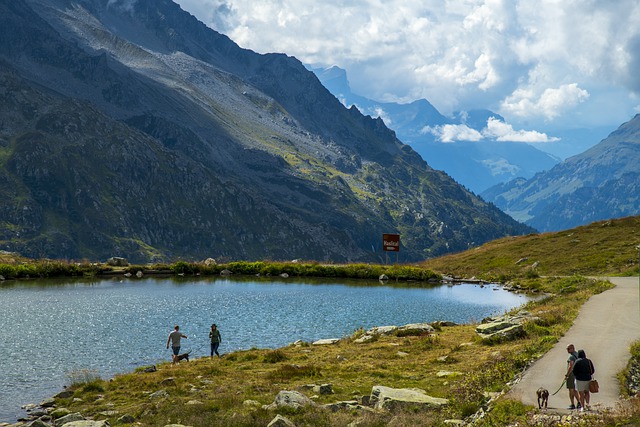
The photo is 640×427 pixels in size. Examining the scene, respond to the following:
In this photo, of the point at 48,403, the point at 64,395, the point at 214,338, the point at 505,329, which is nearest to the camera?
the point at 48,403

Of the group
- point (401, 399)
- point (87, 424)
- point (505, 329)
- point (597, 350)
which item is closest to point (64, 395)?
point (87, 424)

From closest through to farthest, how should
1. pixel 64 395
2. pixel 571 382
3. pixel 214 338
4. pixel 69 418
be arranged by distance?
pixel 571 382 < pixel 69 418 < pixel 64 395 < pixel 214 338

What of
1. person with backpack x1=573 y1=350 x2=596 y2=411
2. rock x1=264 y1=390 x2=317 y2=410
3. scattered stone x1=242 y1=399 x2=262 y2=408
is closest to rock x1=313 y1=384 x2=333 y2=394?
rock x1=264 y1=390 x2=317 y2=410

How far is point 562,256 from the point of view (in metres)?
97.8

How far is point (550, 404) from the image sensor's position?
2350cm

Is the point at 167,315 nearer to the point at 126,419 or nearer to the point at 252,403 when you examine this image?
the point at 126,419

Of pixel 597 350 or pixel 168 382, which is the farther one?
pixel 597 350

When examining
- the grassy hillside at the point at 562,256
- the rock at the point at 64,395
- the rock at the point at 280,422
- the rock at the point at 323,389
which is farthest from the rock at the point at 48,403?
the grassy hillside at the point at 562,256

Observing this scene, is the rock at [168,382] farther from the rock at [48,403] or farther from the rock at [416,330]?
the rock at [416,330]

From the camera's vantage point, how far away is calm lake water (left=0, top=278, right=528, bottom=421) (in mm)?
40250

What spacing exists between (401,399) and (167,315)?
4222 centimetres

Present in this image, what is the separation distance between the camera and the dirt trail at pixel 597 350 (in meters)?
24.5

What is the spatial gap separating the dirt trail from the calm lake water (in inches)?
640

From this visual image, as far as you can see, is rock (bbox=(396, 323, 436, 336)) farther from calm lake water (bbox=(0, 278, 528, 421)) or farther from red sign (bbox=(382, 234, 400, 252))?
red sign (bbox=(382, 234, 400, 252))
